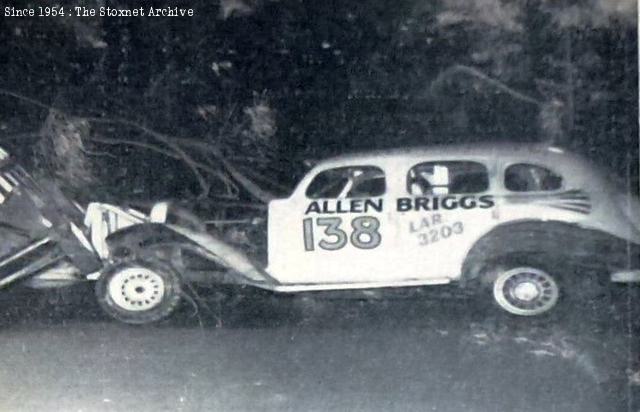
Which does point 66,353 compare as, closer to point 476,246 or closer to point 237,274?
point 237,274

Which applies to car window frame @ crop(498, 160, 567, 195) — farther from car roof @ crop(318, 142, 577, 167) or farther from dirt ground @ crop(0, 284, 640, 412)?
dirt ground @ crop(0, 284, 640, 412)

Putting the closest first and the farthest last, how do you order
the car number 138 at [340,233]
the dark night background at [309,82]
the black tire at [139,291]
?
the dark night background at [309,82] → the car number 138 at [340,233] → the black tire at [139,291]

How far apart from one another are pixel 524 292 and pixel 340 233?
97 centimetres

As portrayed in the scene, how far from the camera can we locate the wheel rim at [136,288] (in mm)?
4953

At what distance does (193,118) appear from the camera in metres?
4.82

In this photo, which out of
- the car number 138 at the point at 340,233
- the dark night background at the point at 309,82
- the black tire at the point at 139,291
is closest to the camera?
the dark night background at the point at 309,82

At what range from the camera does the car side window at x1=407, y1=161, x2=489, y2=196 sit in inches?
187

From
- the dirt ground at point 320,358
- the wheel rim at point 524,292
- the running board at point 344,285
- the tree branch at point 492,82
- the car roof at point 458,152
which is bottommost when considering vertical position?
the dirt ground at point 320,358

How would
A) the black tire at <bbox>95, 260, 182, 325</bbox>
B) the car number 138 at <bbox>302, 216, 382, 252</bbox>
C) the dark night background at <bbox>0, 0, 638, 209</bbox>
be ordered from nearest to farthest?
the dark night background at <bbox>0, 0, 638, 209</bbox>
the car number 138 at <bbox>302, 216, 382, 252</bbox>
the black tire at <bbox>95, 260, 182, 325</bbox>

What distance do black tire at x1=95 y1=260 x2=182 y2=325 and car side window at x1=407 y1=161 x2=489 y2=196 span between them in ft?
4.33

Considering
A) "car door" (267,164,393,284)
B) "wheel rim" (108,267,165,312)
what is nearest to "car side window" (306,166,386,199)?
"car door" (267,164,393,284)

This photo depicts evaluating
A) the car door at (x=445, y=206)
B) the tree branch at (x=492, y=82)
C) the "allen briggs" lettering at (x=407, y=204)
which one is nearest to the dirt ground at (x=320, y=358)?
the car door at (x=445, y=206)

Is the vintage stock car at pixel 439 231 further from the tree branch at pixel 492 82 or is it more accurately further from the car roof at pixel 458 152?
the tree branch at pixel 492 82

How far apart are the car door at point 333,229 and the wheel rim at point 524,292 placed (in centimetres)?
58
